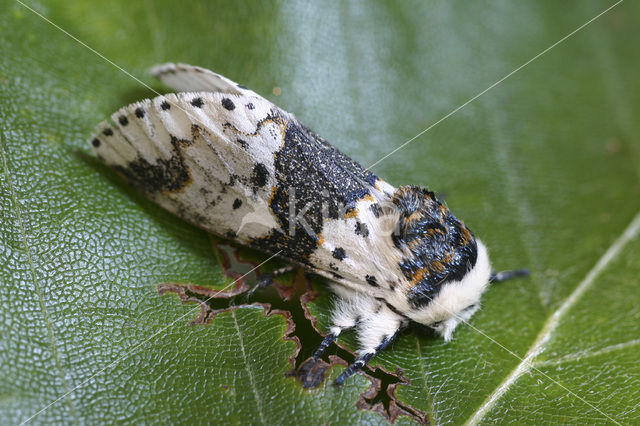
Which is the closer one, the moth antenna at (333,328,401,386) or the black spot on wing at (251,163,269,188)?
the moth antenna at (333,328,401,386)

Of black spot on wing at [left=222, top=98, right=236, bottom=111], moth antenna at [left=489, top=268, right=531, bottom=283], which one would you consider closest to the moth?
black spot on wing at [left=222, top=98, right=236, bottom=111]

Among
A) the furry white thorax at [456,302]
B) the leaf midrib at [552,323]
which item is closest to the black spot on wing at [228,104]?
the furry white thorax at [456,302]

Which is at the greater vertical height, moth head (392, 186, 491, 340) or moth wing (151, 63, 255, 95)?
moth wing (151, 63, 255, 95)

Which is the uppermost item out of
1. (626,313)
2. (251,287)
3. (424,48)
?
(424,48)

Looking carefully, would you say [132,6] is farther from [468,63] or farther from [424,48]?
[468,63]

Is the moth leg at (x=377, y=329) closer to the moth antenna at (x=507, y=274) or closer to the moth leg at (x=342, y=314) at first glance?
the moth leg at (x=342, y=314)

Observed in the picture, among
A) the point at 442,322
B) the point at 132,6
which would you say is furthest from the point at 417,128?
the point at 132,6

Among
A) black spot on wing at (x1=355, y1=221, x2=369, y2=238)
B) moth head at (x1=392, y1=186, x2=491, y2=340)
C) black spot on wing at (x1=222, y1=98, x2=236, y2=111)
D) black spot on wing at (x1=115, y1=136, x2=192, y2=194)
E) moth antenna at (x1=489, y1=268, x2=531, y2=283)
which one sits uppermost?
black spot on wing at (x1=222, y1=98, x2=236, y2=111)

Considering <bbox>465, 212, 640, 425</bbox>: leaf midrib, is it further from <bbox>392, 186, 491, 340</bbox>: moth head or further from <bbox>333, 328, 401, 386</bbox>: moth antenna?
<bbox>333, 328, 401, 386</bbox>: moth antenna
